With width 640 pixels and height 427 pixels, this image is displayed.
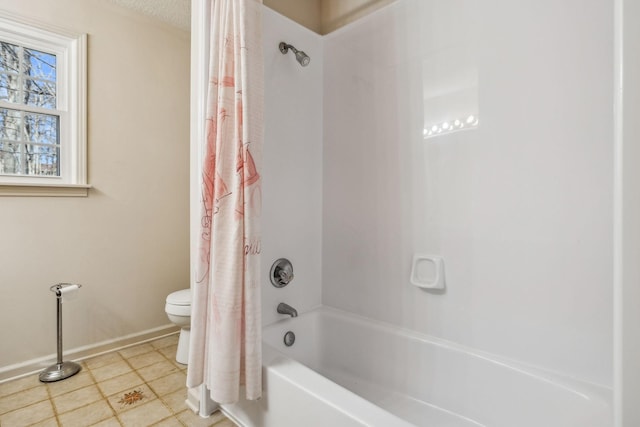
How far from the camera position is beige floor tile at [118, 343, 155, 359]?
2.19 m

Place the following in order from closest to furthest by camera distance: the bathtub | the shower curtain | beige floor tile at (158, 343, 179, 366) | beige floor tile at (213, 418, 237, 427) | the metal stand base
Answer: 1. the bathtub
2. the shower curtain
3. beige floor tile at (213, 418, 237, 427)
4. the metal stand base
5. beige floor tile at (158, 343, 179, 366)

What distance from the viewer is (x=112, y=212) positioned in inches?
88.8

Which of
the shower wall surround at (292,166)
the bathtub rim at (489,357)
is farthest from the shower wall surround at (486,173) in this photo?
the shower wall surround at (292,166)

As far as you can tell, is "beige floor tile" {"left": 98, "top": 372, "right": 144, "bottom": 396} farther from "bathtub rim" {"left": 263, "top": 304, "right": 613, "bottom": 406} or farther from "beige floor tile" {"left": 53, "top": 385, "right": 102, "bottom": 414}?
"bathtub rim" {"left": 263, "top": 304, "right": 613, "bottom": 406}

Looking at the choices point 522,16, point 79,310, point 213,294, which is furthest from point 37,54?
point 522,16

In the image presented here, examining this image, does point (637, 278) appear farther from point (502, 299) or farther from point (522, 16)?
point (522, 16)

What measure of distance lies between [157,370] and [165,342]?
444mm

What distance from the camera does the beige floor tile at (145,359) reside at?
2.05 m

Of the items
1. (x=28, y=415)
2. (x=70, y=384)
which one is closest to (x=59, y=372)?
(x=70, y=384)

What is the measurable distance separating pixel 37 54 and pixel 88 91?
374 mm

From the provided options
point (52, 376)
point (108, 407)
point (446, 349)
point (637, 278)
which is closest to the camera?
Answer: point (637, 278)

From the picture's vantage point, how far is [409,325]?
164 centimetres

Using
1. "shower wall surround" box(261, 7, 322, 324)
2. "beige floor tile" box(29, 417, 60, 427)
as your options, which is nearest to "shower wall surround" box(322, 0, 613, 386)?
"shower wall surround" box(261, 7, 322, 324)

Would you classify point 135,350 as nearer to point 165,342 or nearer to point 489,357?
point 165,342
